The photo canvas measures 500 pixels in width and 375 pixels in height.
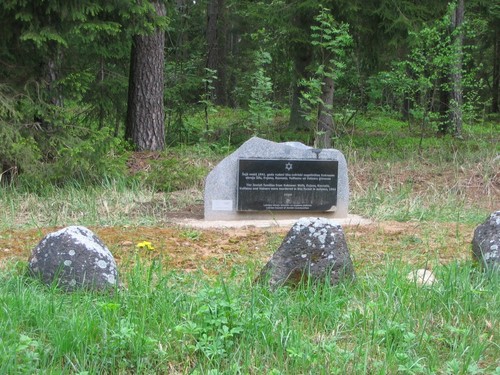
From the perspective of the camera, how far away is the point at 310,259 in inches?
197

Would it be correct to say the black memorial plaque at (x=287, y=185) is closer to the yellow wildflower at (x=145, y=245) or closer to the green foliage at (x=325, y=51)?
the yellow wildflower at (x=145, y=245)

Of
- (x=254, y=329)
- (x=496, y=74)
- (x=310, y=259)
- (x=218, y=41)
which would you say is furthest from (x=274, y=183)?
(x=496, y=74)

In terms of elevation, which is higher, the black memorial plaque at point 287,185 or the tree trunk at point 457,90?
the tree trunk at point 457,90

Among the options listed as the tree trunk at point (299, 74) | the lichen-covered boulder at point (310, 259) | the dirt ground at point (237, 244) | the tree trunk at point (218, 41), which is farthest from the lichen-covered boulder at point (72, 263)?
the tree trunk at point (218, 41)

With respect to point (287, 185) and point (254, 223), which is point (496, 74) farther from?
point (254, 223)

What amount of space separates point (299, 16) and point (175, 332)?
11.2m

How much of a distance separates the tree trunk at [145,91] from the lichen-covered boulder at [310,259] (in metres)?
8.89

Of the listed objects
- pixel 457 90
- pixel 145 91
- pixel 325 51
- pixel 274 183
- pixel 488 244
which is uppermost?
pixel 325 51

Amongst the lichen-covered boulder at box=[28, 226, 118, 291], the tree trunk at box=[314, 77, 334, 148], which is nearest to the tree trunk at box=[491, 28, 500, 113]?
the tree trunk at box=[314, 77, 334, 148]

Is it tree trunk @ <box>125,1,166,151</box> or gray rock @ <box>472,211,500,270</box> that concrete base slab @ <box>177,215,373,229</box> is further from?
tree trunk @ <box>125,1,166,151</box>

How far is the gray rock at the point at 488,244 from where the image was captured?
5133 millimetres

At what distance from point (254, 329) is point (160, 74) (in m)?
10.3

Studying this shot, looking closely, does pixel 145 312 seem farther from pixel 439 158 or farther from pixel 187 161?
pixel 439 158

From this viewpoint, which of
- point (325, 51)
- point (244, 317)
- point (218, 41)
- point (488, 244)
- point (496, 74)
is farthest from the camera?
point (496, 74)
